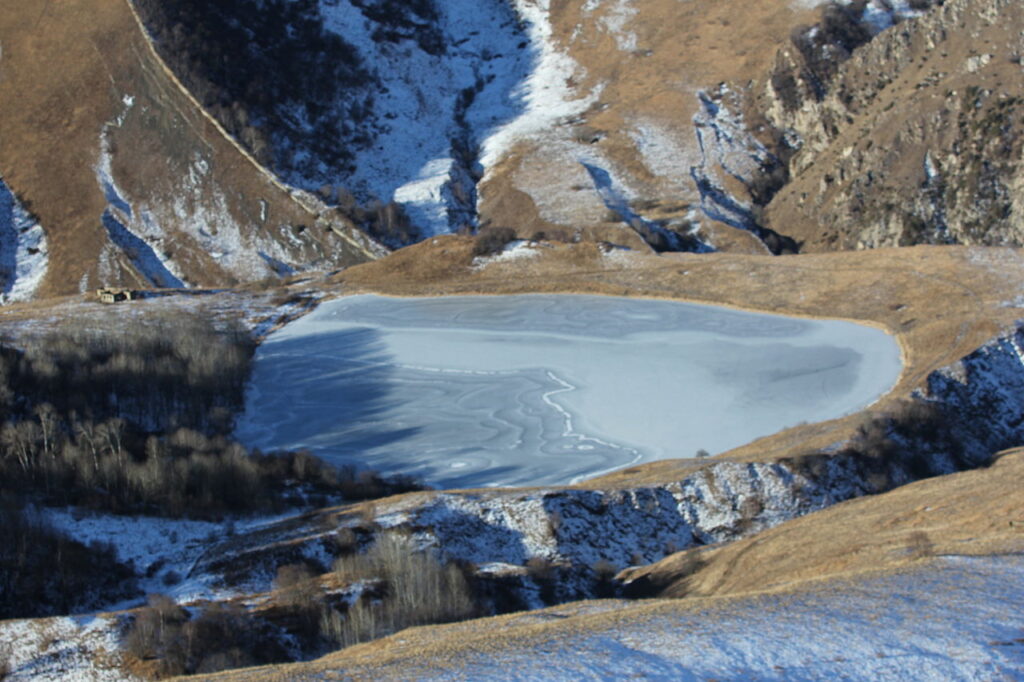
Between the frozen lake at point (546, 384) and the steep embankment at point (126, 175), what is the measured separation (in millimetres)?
21554

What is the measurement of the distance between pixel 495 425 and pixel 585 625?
22.2 metres

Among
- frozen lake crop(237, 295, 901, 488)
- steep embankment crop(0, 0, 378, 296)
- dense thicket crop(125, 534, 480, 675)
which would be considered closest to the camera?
dense thicket crop(125, 534, 480, 675)

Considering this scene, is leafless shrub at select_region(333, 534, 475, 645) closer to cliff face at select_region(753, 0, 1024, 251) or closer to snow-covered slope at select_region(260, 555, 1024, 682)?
snow-covered slope at select_region(260, 555, 1024, 682)

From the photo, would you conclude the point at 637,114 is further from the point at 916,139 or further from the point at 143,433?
the point at 143,433

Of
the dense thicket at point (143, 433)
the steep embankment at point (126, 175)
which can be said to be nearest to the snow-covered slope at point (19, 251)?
the steep embankment at point (126, 175)

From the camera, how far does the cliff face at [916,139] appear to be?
5931 cm

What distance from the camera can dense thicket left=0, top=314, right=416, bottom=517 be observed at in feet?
97.7

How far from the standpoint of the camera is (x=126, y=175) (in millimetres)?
72938

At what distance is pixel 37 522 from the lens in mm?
26750

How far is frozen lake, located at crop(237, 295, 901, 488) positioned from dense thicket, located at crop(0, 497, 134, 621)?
9.98m

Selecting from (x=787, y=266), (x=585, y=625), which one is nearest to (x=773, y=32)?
(x=787, y=266)

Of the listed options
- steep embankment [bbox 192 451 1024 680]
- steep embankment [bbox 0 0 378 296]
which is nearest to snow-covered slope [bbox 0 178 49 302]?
steep embankment [bbox 0 0 378 296]

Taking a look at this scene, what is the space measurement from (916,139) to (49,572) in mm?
55356

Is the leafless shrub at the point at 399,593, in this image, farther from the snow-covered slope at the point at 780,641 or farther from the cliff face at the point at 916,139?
the cliff face at the point at 916,139
